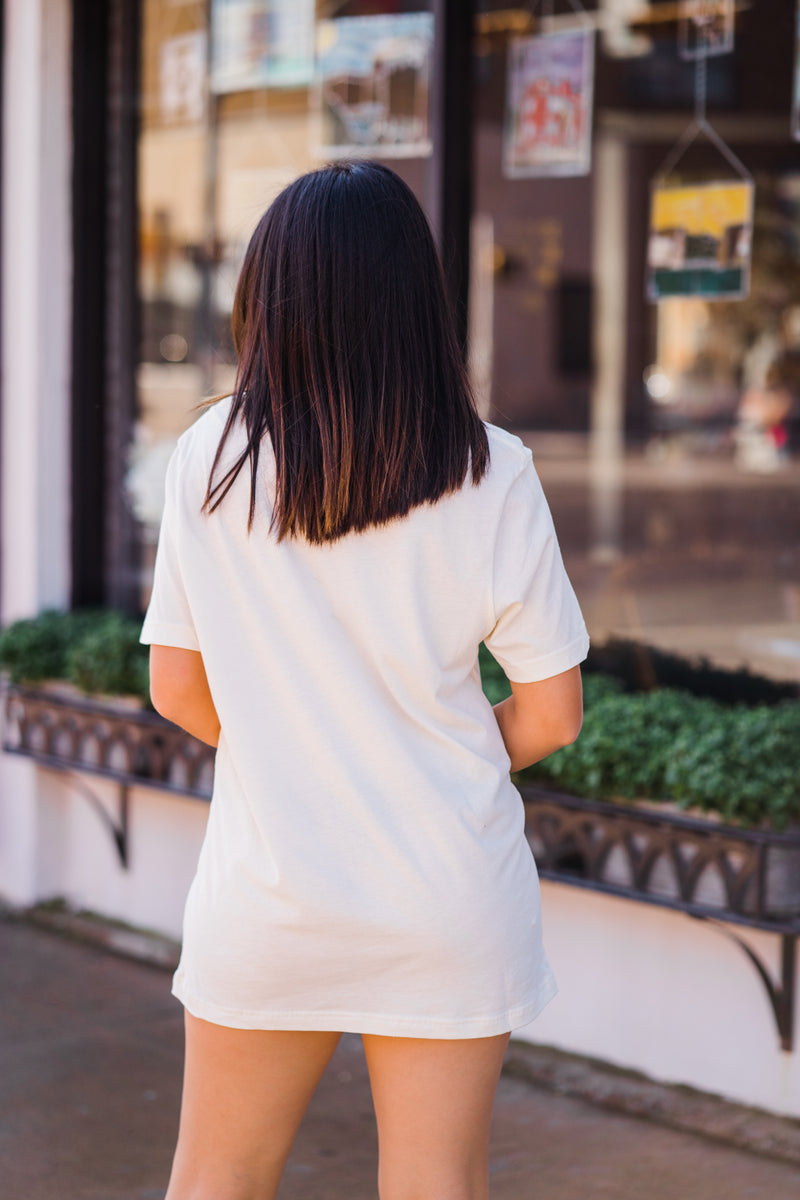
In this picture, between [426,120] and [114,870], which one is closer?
[426,120]

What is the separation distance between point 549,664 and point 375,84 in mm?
3320

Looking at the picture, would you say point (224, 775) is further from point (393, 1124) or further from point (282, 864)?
point (393, 1124)

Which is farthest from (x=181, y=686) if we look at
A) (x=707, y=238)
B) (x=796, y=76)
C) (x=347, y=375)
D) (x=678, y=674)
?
(x=796, y=76)

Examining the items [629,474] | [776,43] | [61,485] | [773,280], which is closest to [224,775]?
[776,43]

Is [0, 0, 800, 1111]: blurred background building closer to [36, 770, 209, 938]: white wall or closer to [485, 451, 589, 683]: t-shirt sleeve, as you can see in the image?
[36, 770, 209, 938]: white wall

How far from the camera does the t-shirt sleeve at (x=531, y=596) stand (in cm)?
172

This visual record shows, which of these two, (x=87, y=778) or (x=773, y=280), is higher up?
(x=773, y=280)

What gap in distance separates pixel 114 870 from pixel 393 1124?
3.34 meters

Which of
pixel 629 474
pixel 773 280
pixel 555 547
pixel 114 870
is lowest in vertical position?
pixel 114 870

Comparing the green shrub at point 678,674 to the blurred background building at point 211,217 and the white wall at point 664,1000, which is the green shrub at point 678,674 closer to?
the blurred background building at point 211,217

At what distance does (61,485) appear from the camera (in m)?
5.20

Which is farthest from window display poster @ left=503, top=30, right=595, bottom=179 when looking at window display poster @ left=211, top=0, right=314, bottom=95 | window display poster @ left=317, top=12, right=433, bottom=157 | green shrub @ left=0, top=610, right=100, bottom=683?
green shrub @ left=0, top=610, right=100, bottom=683

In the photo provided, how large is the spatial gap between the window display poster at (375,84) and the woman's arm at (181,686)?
119 inches

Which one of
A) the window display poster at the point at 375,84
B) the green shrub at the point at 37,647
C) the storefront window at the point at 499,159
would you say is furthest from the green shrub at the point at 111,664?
the window display poster at the point at 375,84
